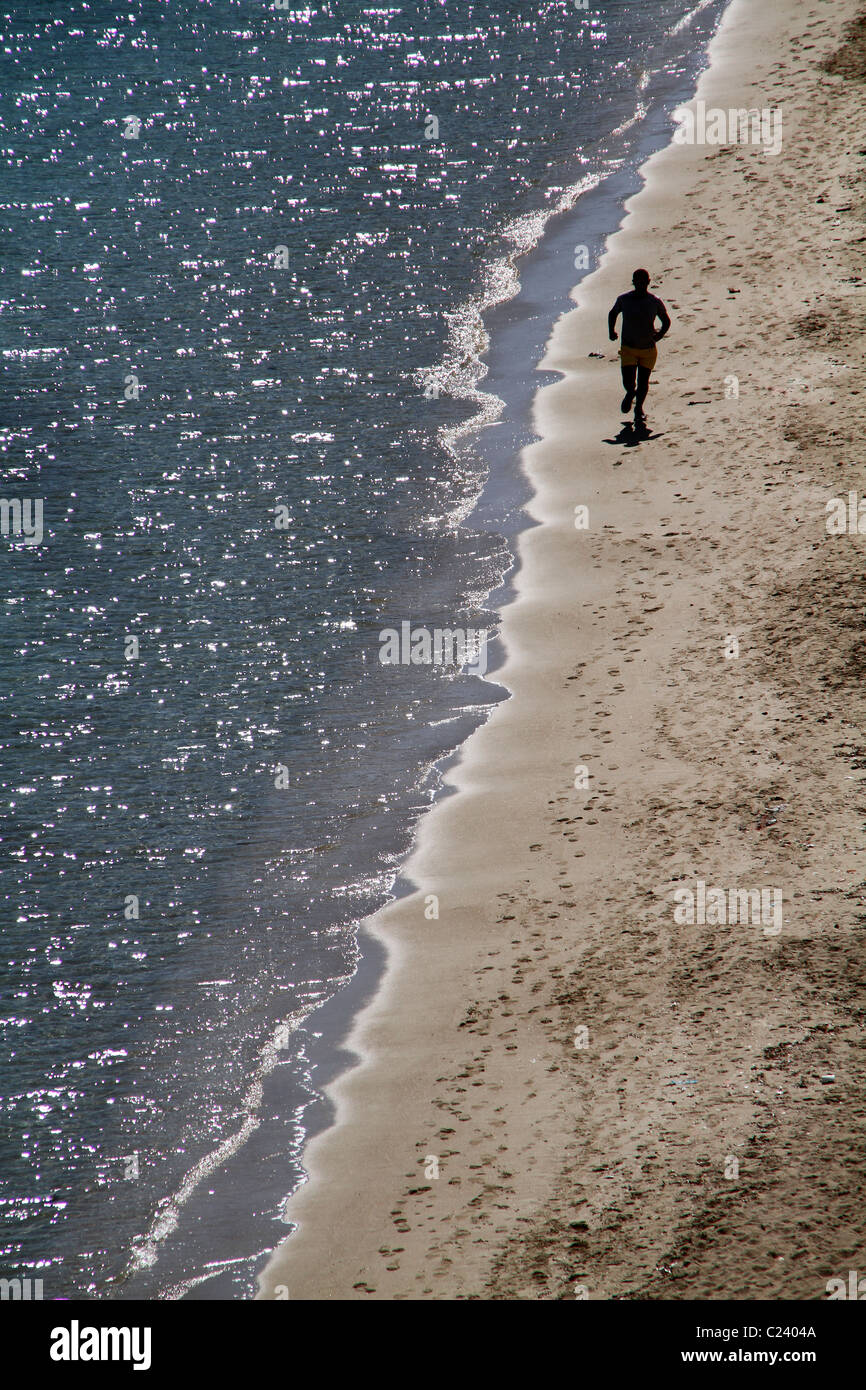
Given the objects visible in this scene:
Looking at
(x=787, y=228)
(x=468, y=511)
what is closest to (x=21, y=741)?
(x=468, y=511)

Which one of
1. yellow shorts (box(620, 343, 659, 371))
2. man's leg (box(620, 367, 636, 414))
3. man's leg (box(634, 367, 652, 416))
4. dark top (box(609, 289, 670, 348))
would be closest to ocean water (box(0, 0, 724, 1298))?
man's leg (box(620, 367, 636, 414))

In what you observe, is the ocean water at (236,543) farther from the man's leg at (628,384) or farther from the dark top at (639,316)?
the dark top at (639,316)

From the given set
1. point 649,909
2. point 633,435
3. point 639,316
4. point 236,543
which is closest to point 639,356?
point 639,316

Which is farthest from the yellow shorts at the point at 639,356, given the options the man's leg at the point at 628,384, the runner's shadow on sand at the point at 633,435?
the runner's shadow on sand at the point at 633,435

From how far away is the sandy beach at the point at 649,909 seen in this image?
8547 millimetres

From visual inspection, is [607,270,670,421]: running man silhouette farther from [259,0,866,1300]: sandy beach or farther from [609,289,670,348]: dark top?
[259,0,866,1300]: sandy beach

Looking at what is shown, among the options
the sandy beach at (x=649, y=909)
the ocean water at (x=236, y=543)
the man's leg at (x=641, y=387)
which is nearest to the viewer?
the sandy beach at (x=649, y=909)

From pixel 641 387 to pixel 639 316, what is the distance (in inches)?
36.3

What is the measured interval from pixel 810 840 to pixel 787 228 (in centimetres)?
1456

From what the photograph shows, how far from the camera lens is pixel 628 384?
18.9m

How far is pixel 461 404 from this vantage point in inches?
842

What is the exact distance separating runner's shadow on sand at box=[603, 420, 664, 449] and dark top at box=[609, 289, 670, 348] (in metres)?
1.11

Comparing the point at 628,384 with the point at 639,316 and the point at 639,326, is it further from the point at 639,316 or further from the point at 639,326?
the point at 639,316

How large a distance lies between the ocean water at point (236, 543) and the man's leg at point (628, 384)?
65.2 inches
